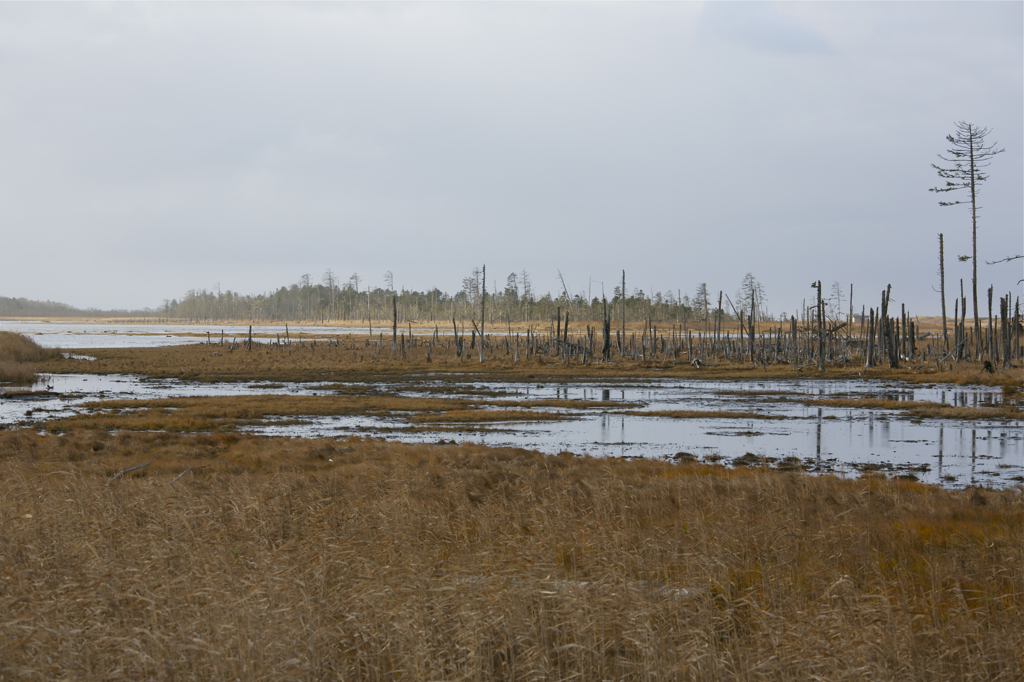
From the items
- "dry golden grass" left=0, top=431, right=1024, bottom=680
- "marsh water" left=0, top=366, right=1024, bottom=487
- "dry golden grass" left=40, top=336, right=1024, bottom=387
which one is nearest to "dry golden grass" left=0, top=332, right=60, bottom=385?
"dry golden grass" left=40, top=336, right=1024, bottom=387

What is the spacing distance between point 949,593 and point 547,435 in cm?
1696

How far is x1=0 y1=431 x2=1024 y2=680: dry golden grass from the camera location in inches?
208

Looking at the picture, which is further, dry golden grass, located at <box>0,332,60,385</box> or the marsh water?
dry golden grass, located at <box>0,332,60,385</box>

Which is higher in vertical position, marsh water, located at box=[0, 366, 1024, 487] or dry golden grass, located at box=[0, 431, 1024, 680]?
dry golden grass, located at box=[0, 431, 1024, 680]

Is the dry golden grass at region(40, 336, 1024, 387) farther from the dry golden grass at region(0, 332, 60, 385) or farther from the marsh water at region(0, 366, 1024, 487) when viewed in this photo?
the marsh water at region(0, 366, 1024, 487)

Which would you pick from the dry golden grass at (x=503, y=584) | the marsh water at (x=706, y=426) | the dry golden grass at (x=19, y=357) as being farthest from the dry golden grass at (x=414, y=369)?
the dry golden grass at (x=503, y=584)

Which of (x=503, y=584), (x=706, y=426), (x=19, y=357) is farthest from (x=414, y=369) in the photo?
(x=503, y=584)

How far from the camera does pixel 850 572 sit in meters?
7.95

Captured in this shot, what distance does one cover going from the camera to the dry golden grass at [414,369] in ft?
159

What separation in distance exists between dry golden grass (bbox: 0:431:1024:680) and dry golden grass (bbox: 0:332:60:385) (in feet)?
136

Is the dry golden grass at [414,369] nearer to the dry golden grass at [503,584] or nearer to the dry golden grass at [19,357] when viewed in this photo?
the dry golden grass at [19,357]

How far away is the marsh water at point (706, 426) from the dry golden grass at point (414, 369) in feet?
17.9

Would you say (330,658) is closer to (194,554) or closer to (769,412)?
(194,554)

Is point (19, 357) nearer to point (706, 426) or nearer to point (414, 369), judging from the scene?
point (414, 369)
